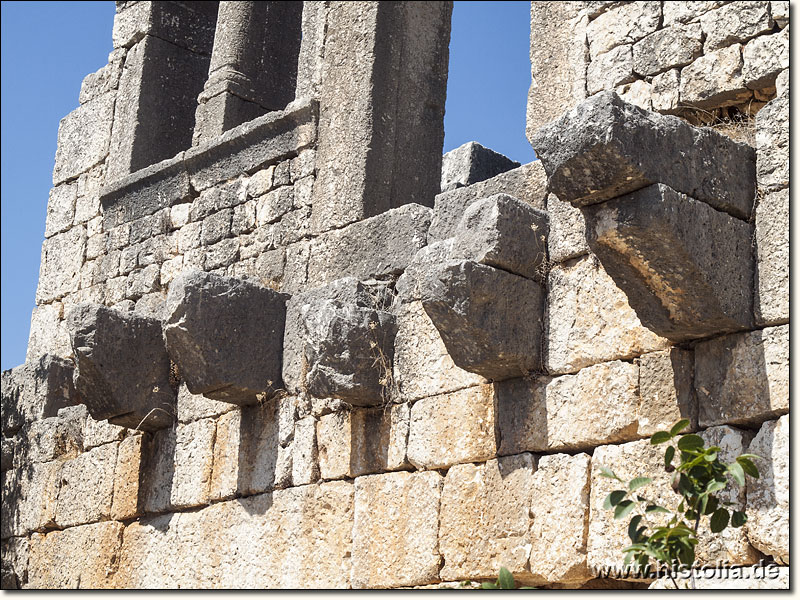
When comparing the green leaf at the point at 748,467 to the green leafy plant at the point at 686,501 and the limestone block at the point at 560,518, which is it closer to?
the green leafy plant at the point at 686,501

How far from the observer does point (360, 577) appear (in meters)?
5.08

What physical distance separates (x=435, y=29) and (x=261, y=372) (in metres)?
2.14

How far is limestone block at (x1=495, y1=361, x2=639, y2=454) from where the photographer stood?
438 cm

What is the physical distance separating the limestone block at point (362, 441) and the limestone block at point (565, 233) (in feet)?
3.33

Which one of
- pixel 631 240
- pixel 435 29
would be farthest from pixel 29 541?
pixel 631 240

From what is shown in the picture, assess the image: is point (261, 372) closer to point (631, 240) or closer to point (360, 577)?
point (360, 577)

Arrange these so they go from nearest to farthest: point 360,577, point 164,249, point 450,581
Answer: point 450,581
point 360,577
point 164,249

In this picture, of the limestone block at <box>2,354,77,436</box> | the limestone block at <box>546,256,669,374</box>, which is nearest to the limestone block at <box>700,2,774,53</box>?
the limestone block at <box>546,256,669,374</box>

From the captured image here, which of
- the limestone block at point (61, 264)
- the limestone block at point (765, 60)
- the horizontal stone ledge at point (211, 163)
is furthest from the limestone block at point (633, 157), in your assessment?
the limestone block at point (61, 264)

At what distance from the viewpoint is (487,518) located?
4.71 m

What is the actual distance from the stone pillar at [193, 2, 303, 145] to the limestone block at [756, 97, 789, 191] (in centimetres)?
378

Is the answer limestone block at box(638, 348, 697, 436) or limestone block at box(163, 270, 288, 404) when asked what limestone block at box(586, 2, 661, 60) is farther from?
limestone block at box(163, 270, 288, 404)

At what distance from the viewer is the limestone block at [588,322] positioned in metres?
→ 4.44

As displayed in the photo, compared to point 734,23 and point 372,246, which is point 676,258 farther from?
point 372,246
